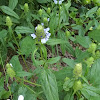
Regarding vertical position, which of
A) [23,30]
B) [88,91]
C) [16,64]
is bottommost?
[88,91]

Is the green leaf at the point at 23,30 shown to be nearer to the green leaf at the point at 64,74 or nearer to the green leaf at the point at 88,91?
the green leaf at the point at 64,74

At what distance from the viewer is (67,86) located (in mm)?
1280

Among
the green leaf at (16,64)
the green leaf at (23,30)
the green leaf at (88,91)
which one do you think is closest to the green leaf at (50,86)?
the green leaf at (88,91)

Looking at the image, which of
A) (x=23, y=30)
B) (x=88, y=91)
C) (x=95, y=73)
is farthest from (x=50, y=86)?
(x=23, y=30)

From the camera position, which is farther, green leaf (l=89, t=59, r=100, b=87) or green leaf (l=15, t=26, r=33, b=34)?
green leaf (l=15, t=26, r=33, b=34)

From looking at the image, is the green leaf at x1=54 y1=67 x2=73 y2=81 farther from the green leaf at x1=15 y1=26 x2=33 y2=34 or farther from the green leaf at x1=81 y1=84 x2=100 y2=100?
the green leaf at x1=15 y1=26 x2=33 y2=34

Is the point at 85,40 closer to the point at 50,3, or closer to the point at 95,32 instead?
the point at 95,32

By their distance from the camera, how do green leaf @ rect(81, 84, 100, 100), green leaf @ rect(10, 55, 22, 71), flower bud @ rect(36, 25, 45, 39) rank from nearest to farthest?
flower bud @ rect(36, 25, 45, 39), green leaf @ rect(81, 84, 100, 100), green leaf @ rect(10, 55, 22, 71)

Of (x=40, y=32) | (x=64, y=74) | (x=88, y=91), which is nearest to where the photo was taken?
(x=40, y=32)

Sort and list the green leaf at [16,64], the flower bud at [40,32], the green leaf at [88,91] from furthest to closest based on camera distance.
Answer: the green leaf at [16,64] → the green leaf at [88,91] → the flower bud at [40,32]

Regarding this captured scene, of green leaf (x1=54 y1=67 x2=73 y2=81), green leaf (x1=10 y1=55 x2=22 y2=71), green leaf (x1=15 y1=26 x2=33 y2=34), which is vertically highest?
green leaf (x1=15 y1=26 x2=33 y2=34)

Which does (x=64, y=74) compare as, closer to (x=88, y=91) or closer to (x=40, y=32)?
(x=88, y=91)

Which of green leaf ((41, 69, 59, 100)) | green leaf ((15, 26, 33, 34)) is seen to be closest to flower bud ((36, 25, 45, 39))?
green leaf ((41, 69, 59, 100))

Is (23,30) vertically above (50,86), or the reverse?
(23,30)
